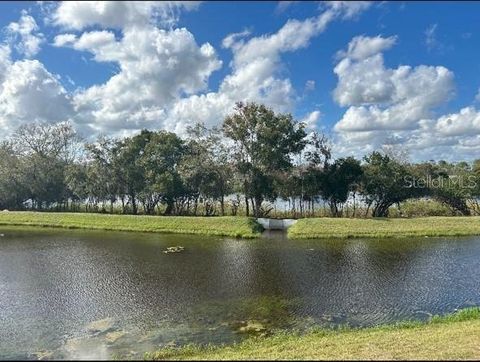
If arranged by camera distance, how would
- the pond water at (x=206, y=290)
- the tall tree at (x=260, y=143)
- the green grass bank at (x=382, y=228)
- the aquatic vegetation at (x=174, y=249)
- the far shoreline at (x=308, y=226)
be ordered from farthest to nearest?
the tall tree at (x=260, y=143) < the far shoreline at (x=308, y=226) < the green grass bank at (x=382, y=228) < the aquatic vegetation at (x=174, y=249) < the pond water at (x=206, y=290)

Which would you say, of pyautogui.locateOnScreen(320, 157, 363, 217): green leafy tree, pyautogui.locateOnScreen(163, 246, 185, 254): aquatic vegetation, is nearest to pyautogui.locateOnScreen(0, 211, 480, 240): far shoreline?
pyautogui.locateOnScreen(163, 246, 185, 254): aquatic vegetation

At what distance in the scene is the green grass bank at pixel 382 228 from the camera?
52.9 m

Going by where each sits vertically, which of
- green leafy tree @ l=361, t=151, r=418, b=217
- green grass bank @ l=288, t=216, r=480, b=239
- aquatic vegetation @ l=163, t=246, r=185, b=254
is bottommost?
aquatic vegetation @ l=163, t=246, r=185, b=254

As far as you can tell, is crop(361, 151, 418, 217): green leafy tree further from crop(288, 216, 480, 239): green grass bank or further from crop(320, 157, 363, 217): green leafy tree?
crop(288, 216, 480, 239): green grass bank

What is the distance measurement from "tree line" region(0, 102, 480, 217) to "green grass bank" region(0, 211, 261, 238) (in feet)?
34.8

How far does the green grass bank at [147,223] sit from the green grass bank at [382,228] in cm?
626

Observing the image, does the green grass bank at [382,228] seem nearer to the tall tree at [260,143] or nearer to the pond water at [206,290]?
the pond water at [206,290]

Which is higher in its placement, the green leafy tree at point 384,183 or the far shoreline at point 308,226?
the green leafy tree at point 384,183

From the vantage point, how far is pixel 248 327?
2177 centimetres

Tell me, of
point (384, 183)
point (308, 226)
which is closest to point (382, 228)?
point (308, 226)

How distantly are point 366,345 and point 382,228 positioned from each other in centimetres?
4045

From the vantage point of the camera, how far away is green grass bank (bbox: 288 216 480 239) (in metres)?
52.9

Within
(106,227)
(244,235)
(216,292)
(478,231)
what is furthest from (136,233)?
(478,231)

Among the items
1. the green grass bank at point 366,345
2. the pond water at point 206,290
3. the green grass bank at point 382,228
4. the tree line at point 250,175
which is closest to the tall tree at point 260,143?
the tree line at point 250,175
